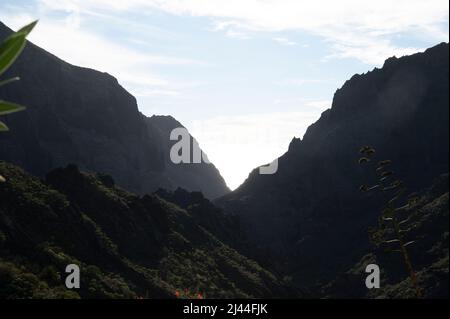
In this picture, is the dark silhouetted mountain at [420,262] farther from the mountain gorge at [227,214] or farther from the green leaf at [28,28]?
the green leaf at [28,28]

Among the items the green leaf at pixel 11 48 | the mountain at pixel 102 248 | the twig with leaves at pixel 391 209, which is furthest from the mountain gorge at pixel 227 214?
the green leaf at pixel 11 48

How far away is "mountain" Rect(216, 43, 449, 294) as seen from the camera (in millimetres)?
167375

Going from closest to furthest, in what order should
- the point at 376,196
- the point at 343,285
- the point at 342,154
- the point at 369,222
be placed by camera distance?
the point at 343,285, the point at 369,222, the point at 376,196, the point at 342,154

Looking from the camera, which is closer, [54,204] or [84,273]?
[84,273]

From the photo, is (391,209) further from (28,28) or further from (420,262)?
(420,262)

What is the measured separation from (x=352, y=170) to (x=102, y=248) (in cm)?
14083

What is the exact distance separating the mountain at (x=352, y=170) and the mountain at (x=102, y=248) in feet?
243

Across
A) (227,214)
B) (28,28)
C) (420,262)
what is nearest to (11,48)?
(28,28)

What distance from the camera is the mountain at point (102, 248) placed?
4438 centimetres

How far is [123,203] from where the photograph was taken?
79750mm

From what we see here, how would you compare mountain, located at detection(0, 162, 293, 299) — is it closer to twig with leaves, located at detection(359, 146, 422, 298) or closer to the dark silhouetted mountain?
twig with leaves, located at detection(359, 146, 422, 298)
